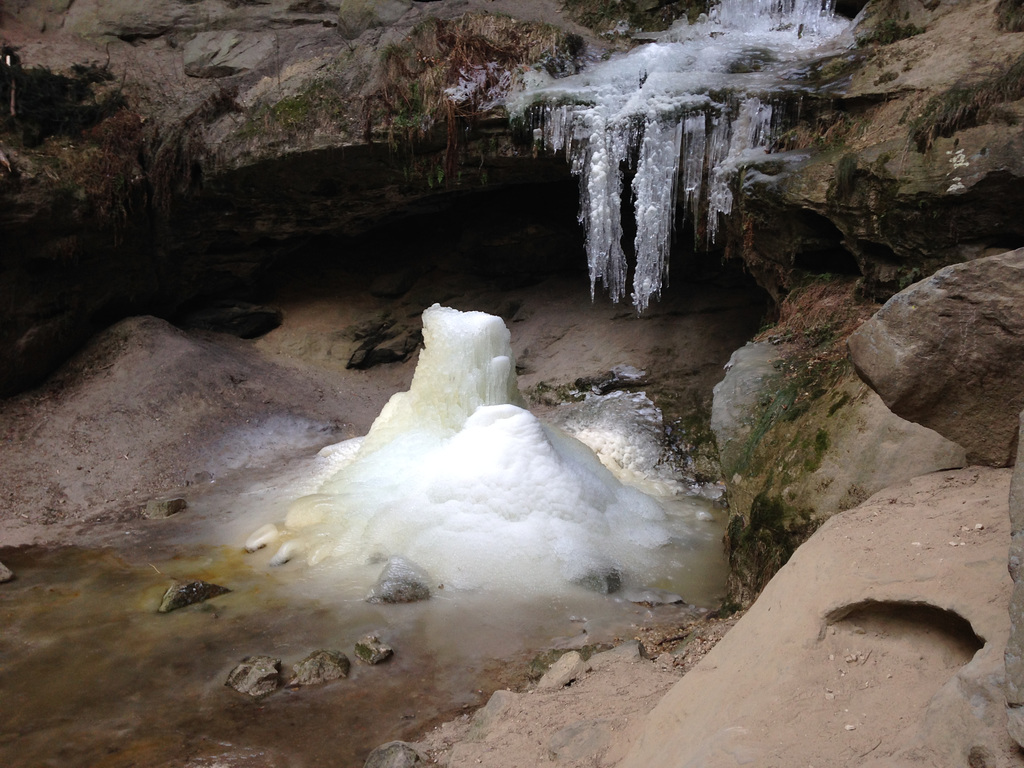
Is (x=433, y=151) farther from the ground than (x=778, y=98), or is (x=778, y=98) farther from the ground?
(x=778, y=98)

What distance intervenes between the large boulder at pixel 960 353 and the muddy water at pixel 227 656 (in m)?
2.69

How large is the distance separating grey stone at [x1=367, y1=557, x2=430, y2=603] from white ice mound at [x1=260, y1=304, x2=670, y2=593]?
17 cm

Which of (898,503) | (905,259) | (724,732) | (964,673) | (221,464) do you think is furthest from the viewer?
(221,464)

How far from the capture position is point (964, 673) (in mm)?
1862

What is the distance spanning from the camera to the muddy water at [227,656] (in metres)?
3.96

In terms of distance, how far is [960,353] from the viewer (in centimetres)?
288

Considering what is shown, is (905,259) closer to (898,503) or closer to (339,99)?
(898,503)

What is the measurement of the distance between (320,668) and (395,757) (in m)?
1.21

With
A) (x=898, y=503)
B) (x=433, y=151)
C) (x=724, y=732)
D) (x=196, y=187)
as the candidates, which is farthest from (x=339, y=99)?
(x=724, y=732)

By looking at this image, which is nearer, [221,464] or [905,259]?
[905,259]

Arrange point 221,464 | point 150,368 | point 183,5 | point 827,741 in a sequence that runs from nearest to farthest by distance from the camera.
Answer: point 827,741
point 221,464
point 150,368
point 183,5

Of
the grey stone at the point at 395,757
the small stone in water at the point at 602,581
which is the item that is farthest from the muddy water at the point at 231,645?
the grey stone at the point at 395,757

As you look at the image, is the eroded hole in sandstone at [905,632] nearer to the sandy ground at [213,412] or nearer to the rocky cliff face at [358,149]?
the sandy ground at [213,412]

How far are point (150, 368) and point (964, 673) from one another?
10245mm
